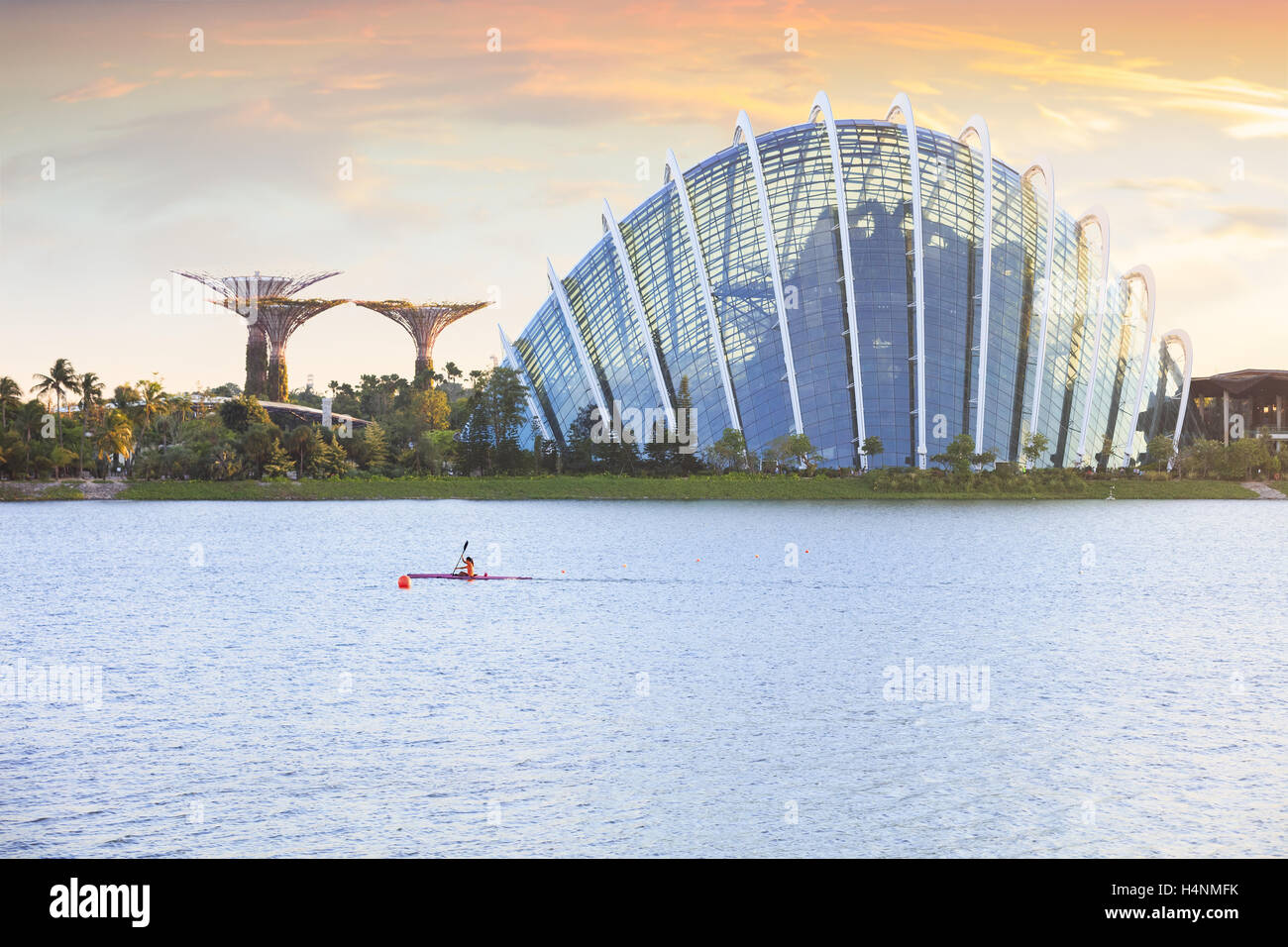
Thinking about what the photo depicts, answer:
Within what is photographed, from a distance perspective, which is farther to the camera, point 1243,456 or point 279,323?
point 279,323

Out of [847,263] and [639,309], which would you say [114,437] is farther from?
[847,263]

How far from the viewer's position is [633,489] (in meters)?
110

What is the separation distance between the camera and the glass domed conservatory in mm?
110188

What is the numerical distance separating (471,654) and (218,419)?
103 m

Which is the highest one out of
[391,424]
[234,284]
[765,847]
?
[234,284]

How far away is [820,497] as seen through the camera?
104812 millimetres

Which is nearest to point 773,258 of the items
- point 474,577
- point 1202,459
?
point 1202,459

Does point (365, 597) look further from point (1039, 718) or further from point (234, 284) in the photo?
point (234, 284)

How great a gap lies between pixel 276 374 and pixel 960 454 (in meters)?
116

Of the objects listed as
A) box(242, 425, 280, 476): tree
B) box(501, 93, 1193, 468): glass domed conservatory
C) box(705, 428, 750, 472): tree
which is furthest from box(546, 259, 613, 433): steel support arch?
box(242, 425, 280, 476): tree

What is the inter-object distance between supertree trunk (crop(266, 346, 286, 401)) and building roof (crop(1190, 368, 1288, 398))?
12591 centimetres

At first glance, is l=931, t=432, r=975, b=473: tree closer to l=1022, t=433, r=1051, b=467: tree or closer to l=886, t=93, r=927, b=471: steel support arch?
l=886, t=93, r=927, b=471: steel support arch

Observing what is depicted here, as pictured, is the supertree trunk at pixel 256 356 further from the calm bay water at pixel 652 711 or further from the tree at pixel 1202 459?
the calm bay water at pixel 652 711
